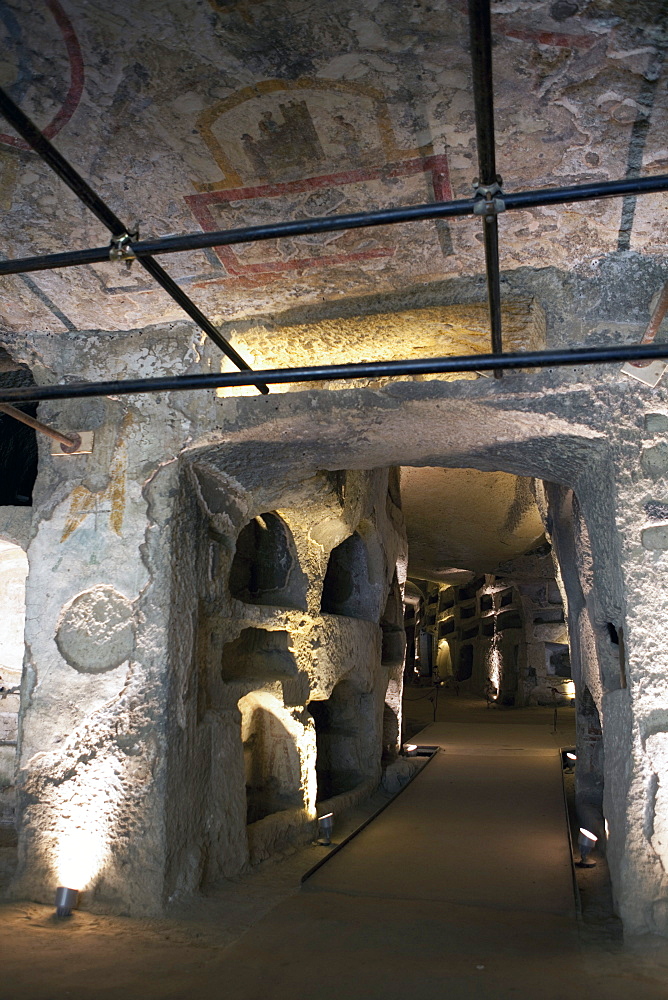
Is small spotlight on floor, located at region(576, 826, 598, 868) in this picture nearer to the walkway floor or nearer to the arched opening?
the walkway floor

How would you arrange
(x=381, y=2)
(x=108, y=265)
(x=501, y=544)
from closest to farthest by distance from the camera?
(x=381, y=2), (x=108, y=265), (x=501, y=544)

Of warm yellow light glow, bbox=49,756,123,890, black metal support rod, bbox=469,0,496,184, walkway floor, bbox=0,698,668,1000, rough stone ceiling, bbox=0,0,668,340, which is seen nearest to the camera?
black metal support rod, bbox=469,0,496,184

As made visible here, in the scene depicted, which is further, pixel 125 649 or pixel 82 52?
pixel 125 649

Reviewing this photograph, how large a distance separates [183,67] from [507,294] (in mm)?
1801

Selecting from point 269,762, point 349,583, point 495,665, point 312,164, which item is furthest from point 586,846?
point 495,665

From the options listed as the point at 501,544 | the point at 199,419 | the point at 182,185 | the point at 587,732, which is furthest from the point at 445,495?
the point at 182,185

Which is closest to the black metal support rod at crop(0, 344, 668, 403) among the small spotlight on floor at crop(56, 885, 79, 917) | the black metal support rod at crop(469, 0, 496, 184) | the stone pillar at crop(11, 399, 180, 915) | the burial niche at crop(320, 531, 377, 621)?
the black metal support rod at crop(469, 0, 496, 184)

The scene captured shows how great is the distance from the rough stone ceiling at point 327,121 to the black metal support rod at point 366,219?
0.79 metres

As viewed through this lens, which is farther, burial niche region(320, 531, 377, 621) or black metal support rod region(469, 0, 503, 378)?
burial niche region(320, 531, 377, 621)

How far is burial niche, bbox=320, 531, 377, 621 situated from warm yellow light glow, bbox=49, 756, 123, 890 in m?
4.10

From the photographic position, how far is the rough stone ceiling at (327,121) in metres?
2.13

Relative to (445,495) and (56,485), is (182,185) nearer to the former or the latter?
(56,485)

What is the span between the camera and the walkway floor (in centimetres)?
284

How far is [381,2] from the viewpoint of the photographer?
2045 millimetres
